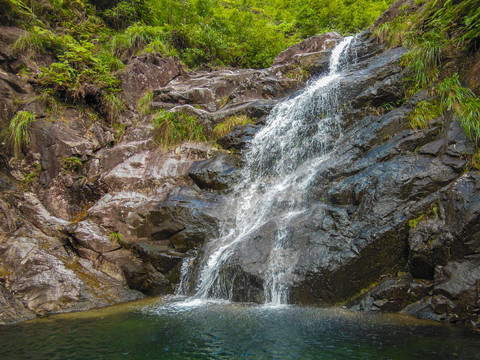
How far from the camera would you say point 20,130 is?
8188mm

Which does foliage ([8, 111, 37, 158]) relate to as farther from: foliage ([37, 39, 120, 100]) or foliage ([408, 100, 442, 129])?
foliage ([408, 100, 442, 129])

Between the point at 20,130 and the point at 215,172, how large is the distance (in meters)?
6.26

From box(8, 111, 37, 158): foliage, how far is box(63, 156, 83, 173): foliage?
1.27 metres

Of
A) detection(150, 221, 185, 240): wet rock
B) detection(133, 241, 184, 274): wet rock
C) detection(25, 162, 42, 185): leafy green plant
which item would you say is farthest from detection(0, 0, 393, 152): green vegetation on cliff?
detection(133, 241, 184, 274): wet rock

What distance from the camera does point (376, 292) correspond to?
4.39 meters

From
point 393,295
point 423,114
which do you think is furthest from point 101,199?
point 423,114

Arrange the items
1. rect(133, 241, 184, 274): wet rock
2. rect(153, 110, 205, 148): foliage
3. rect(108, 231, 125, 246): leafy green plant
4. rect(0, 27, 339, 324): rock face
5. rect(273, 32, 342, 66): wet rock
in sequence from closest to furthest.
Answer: rect(0, 27, 339, 324): rock face → rect(133, 241, 184, 274): wet rock → rect(108, 231, 125, 246): leafy green plant → rect(153, 110, 205, 148): foliage → rect(273, 32, 342, 66): wet rock

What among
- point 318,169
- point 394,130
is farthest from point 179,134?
point 394,130

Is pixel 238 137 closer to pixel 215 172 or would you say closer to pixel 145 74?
pixel 215 172

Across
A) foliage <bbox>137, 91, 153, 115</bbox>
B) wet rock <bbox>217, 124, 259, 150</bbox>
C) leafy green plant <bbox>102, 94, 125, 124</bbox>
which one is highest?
foliage <bbox>137, 91, 153, 115</bbox>

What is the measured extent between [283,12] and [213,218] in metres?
18.9

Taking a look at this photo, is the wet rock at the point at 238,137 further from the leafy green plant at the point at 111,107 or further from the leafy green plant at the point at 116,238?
the leafy green plant at the point at 116,238

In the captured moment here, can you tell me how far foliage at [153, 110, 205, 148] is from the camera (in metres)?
9.81

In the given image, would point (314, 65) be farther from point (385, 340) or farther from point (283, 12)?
point (385, 340)
